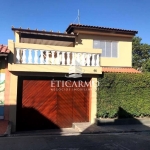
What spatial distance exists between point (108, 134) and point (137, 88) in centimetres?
409

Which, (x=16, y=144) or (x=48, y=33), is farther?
(x=48, y=33)

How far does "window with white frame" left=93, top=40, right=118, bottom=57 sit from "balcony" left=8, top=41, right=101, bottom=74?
14.6 feet

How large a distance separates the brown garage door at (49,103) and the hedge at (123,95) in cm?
99

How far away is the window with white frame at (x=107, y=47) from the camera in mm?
16056

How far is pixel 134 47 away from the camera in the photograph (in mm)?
50062

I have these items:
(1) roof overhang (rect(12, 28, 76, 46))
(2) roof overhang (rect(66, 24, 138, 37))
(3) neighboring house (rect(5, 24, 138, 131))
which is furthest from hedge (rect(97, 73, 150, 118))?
(2) roof overhang (rect(66, 24, 138, 37))

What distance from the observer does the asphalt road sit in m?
7.05

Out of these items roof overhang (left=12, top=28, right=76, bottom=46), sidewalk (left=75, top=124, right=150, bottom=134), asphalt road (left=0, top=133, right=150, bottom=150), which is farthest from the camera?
roof overhang (left=12, top=28, right=76, bottom=46)

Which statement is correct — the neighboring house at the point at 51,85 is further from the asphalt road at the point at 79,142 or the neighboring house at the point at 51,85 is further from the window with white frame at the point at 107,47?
the window with white frame at the point at 107,47

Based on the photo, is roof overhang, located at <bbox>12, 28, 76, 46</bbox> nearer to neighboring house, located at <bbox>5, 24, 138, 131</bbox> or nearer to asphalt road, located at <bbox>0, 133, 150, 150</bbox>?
neighboring house, located at <bbox>5, 24, 138, 131</bbox>

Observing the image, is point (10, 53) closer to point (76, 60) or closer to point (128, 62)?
point (76, 60)

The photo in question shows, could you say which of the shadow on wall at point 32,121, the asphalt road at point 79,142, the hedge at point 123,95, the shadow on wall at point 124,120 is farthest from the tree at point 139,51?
the asphalt road at point 79,142

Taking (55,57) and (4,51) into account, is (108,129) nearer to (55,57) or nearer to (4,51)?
(55,57)

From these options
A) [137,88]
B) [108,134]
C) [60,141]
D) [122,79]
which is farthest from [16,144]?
[137,88]
